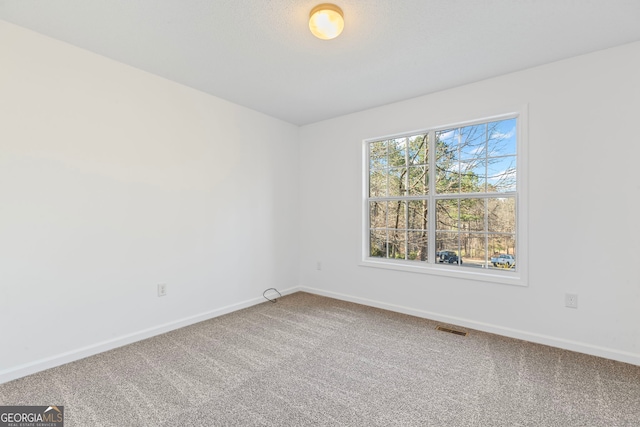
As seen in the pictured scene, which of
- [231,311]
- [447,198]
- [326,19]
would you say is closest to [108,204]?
[231,311]

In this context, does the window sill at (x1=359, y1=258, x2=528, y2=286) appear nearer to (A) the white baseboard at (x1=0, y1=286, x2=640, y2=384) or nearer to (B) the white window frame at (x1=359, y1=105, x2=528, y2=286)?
(B) the white window frame at (x1=359, y1=105, x2=528, y2=286)

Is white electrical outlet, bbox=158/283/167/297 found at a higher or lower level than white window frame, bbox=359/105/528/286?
lower

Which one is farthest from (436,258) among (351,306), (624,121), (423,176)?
(624,121)

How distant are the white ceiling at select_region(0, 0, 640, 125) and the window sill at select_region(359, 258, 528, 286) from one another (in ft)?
6.22

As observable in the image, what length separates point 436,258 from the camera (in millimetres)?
3283

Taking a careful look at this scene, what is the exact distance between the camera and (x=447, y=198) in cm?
321

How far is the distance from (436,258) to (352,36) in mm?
2379

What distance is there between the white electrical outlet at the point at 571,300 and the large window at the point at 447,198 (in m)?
0.43

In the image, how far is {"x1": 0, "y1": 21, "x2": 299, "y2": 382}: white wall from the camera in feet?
6.79

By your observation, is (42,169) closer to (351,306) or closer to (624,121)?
(351,306)

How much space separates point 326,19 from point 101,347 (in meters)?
3.02

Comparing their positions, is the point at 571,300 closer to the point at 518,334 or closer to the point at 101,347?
the point at 518,334
